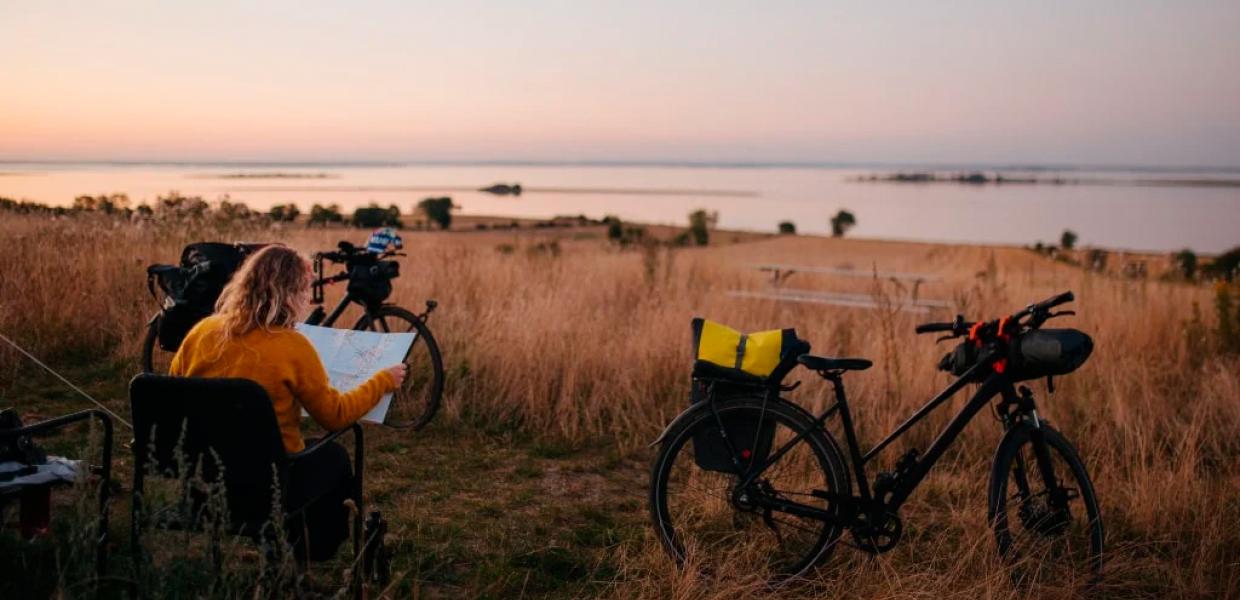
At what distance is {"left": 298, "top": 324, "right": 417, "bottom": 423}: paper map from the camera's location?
151 inches

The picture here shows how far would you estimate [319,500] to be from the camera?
301cm

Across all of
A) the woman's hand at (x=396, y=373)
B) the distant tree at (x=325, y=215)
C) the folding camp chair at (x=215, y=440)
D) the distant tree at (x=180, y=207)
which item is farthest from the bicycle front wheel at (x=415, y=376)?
the distant tree at (x=325, y=215)

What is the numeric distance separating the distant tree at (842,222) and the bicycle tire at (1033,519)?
30525 mm

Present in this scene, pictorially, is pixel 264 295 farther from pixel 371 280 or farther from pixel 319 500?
pixel 371 280

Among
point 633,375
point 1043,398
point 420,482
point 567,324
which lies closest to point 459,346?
point 567,324

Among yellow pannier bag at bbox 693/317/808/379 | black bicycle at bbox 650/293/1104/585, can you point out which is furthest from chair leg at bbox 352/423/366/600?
yellow pannier bag at bbox 693/317/808/379

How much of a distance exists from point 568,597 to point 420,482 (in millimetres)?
1523

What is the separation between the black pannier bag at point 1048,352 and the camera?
3.12 meters

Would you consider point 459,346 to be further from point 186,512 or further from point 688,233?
point 688,233

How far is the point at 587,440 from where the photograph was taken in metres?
5.60

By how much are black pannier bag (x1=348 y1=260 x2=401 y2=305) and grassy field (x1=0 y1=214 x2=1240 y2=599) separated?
85 centimetres

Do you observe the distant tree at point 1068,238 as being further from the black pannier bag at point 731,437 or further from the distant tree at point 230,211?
the black pannier bag at point 731,437

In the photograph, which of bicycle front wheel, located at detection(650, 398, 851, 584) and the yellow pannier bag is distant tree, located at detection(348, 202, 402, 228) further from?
the yellow pannier bag

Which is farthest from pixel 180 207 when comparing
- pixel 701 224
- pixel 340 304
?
pixel 701 224
